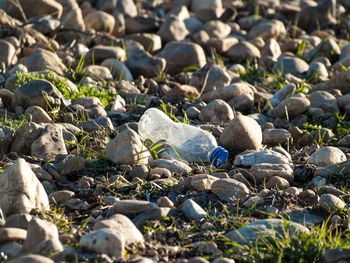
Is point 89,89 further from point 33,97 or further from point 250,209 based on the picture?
point 250,209

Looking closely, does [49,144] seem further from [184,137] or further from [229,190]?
[229,190]

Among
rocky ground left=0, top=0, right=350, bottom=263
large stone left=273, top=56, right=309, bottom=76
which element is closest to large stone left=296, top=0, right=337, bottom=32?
rocky ground left=0, top=0, right=350, bottom=263

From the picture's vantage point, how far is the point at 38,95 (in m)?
4.57

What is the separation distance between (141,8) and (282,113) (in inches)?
152

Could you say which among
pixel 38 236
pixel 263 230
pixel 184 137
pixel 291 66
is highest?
pixel 38 236

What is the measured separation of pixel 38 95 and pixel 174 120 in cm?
123

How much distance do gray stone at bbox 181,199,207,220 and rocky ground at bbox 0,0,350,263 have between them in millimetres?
11

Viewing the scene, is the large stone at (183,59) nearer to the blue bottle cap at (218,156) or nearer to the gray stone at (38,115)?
the gray stone at (38,115)

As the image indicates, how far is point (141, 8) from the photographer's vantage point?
823cm

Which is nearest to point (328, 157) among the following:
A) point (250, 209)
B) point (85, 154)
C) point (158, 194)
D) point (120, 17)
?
point (250, 209)

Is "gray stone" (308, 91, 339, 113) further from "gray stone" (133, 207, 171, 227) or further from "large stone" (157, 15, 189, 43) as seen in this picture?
"gray stone" (133, 207, 171, 227)

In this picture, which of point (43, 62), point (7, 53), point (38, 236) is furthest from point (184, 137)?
point (7, 53)

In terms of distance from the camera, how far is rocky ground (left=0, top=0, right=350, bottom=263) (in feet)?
9.20

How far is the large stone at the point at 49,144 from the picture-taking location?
152 inches
